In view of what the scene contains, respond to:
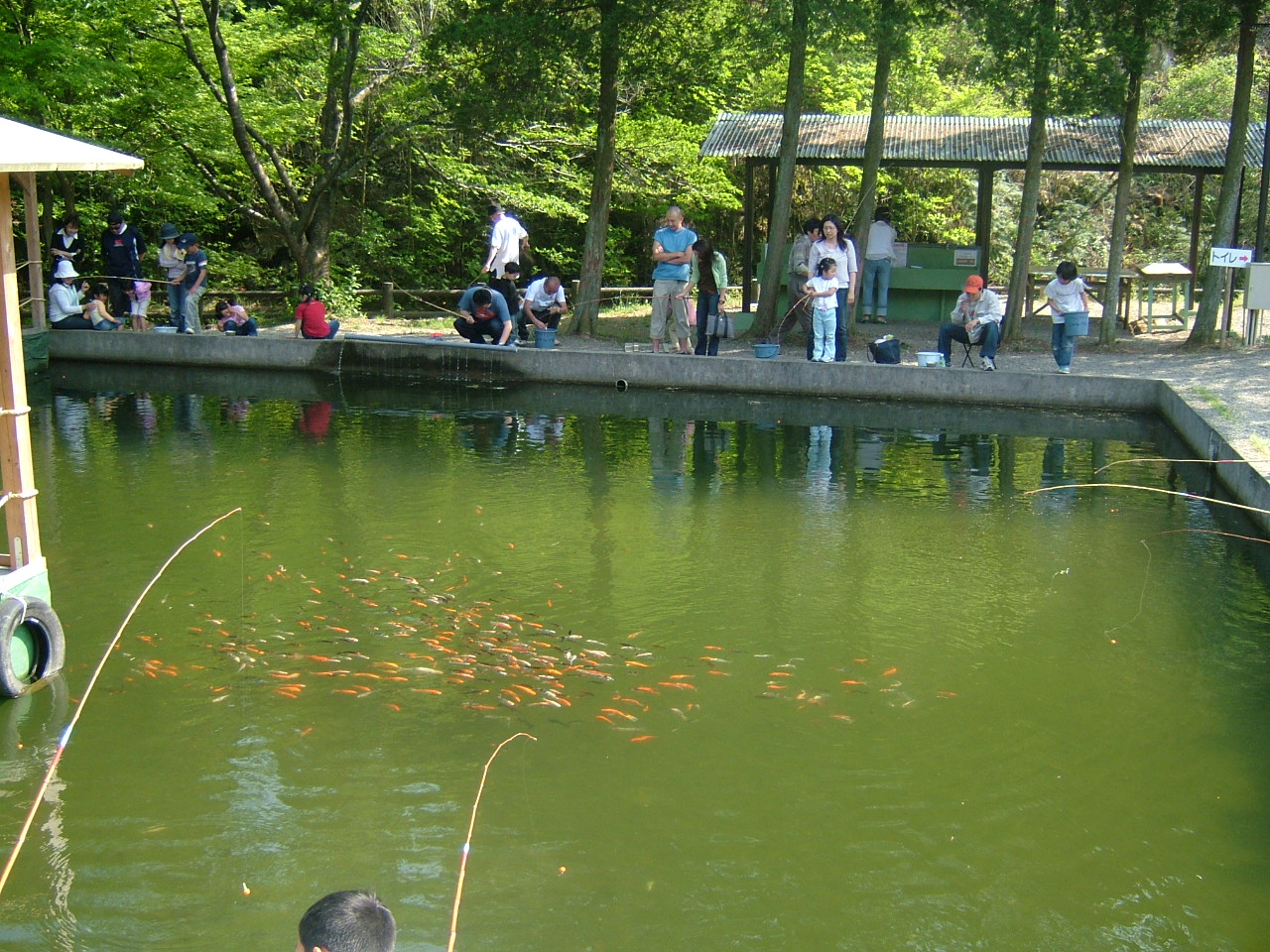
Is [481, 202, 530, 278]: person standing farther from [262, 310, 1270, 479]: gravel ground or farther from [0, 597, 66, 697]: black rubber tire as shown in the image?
[0, 597, 66, 697]: black rubber tire

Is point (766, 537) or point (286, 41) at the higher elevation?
point (286, 41)

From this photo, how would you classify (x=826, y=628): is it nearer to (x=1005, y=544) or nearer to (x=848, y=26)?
(x=1005, y=544)

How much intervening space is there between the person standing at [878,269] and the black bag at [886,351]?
3750 millimetres

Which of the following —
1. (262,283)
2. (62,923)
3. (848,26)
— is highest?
(848,26)

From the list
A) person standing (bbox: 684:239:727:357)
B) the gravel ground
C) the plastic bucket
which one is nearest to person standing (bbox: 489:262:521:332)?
the gravel ground

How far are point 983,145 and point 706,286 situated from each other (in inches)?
247

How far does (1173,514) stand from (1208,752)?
4.76 m

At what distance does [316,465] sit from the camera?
1160 centimetres

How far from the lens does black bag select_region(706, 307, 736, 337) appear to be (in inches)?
654

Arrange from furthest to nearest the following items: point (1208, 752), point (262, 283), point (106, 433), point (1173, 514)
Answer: point (262, 283), point (106, 433), point (1173, 514), point (1208, 752)

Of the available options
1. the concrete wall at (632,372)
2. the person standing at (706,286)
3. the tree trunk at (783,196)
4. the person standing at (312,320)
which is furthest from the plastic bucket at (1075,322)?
the person standing at (312,320)

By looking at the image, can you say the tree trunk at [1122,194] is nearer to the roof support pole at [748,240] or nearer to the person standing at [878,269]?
the person standing at [878,269]

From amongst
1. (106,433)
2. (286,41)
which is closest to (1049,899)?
(106,433)

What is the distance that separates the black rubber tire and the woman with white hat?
1252 centimetres
